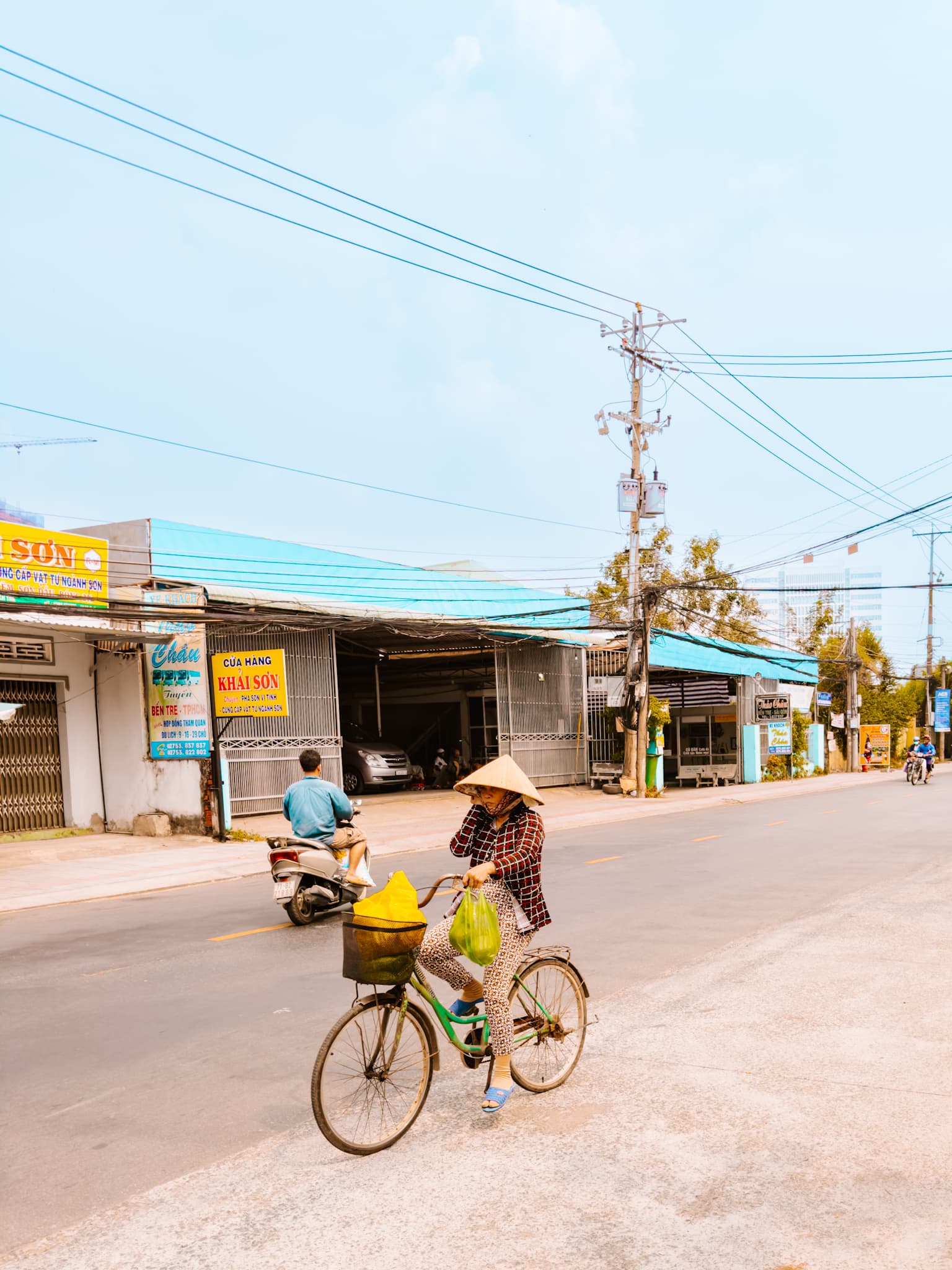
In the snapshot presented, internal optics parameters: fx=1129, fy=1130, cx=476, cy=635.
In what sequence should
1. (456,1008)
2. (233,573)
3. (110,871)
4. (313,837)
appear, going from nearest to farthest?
(456,1008)
(313,837)
(110,871)
(233,573)

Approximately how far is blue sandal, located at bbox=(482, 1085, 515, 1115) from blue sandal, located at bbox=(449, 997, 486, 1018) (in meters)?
0.33

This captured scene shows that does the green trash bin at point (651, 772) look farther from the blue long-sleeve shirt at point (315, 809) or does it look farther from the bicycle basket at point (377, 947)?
the bicycle basket at point (377, 947)

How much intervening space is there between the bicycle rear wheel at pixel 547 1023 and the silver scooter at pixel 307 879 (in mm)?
5205

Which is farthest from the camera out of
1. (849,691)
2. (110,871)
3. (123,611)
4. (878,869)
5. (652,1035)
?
(849,691)

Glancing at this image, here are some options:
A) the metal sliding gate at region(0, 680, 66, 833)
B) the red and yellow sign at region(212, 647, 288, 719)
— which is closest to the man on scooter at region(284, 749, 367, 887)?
the red and yellow sign at region(212, 647, 288, 719)

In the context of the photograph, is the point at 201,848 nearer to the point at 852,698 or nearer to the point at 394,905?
the point at 394,905

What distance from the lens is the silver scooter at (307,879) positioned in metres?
10.5

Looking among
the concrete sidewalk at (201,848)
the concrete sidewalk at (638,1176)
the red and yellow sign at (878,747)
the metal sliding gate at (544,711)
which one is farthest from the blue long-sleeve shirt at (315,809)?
the red and yellow sign at (878,747)

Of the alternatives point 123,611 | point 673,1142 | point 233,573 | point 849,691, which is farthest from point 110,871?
point 849,691

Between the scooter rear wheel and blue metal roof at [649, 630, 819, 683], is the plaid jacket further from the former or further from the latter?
blue metal roof at [649, 630, 819, 683]

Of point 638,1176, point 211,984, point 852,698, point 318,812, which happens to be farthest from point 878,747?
point 638,1176

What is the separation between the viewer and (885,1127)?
474cm

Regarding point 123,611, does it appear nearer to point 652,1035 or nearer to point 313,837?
point 313,837

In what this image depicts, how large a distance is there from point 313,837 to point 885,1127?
6.98m
